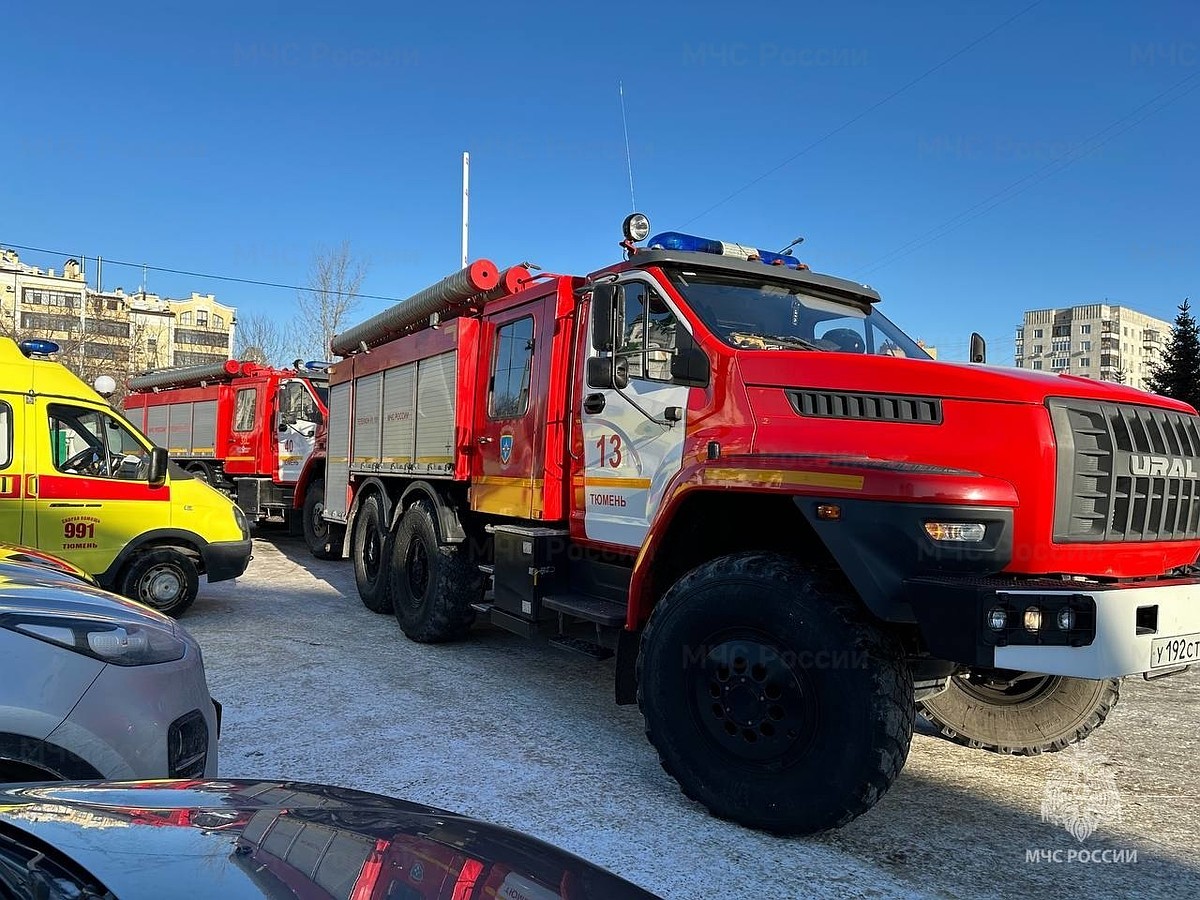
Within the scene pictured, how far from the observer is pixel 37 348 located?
730cm

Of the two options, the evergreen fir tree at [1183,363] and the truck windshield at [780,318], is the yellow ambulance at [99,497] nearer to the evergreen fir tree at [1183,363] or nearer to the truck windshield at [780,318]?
the truck windshield at [780,318]

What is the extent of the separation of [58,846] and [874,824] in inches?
125

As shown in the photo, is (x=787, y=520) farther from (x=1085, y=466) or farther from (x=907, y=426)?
(x=1085, y=466)

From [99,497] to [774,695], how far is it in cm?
628

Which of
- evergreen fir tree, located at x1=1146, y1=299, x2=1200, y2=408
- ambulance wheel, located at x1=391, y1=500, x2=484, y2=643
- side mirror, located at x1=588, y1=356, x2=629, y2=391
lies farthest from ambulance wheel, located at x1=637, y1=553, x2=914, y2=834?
evergreen fir tree, located at x1=1146, y1=299, x2=1200, y2=408

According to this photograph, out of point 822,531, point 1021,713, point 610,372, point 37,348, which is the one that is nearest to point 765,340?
point 610,372

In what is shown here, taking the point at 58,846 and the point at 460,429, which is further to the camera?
the point at 460,429

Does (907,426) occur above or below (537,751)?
above

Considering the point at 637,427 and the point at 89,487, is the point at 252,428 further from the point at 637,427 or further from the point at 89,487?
the point at 637,427

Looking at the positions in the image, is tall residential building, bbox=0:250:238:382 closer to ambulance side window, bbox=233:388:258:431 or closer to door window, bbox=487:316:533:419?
ambulance side window, bbox=233:388:258:431

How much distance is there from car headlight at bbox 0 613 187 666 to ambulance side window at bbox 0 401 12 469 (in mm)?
4730

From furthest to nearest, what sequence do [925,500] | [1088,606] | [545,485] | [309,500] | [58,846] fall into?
[309,500] → [545,485] → [925,500] → [1088,606] → [58,846]

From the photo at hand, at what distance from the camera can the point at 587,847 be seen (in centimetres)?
330

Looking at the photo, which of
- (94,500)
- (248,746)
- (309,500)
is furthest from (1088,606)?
(309,500)
